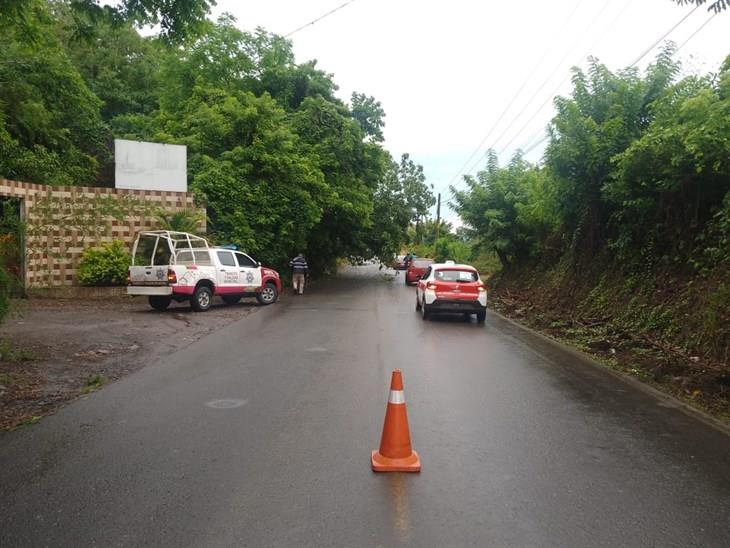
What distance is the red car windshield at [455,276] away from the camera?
15.6 meters

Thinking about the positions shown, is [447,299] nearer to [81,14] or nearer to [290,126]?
[81,14]

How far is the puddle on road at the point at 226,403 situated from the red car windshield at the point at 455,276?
9628 millimetres

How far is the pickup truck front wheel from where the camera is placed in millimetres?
16141

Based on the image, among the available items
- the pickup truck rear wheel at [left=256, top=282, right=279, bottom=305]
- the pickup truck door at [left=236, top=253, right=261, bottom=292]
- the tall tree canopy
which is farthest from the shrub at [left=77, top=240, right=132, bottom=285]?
the tall tree canopy

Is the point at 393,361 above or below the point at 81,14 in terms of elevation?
below

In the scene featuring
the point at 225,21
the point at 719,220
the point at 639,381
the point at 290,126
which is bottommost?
the point at 639,381

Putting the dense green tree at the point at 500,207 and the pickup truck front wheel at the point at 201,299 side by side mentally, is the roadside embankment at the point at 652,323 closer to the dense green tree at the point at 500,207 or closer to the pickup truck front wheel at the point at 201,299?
the dense green tree at the point at 500,207

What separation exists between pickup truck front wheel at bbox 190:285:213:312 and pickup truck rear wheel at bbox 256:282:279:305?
2.43m

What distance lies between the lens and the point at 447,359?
32.0 feet

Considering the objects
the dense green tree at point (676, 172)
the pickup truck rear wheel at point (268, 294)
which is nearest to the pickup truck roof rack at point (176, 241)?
the pickup truck rear wheel at point (268, 294)

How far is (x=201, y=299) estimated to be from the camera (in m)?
16.4

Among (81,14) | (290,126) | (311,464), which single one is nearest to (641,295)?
(311,464)

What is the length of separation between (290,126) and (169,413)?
2226 centimetres

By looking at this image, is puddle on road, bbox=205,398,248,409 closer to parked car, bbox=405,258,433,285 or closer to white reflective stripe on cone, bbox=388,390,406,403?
white reflective stripe on cone, bbox=388,390,406,403
